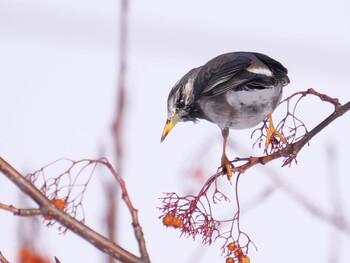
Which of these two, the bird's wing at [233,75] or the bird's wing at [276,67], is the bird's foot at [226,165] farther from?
the bird's wing at [276,67]

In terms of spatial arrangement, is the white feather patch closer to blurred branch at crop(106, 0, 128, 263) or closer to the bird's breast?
the bird's breast

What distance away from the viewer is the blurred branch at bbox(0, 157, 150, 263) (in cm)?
187

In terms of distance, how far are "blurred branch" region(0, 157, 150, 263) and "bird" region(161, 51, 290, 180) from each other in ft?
6.05

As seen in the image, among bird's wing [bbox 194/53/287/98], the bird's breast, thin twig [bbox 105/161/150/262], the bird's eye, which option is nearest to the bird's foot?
the bird's breast

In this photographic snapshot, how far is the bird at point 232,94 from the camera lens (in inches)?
165

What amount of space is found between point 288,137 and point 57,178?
4.47 ft

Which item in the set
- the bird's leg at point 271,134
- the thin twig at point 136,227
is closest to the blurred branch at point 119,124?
the thin twig at point 136,227

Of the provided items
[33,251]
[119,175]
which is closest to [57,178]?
[33,251]

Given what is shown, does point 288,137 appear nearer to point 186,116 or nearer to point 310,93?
point 310,93

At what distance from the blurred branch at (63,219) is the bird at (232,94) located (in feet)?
6.05

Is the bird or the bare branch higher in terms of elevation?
the bare branch

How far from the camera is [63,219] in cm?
192

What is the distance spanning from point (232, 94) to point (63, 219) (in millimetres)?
2633

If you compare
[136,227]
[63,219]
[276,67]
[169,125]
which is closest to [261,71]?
[276,67]
